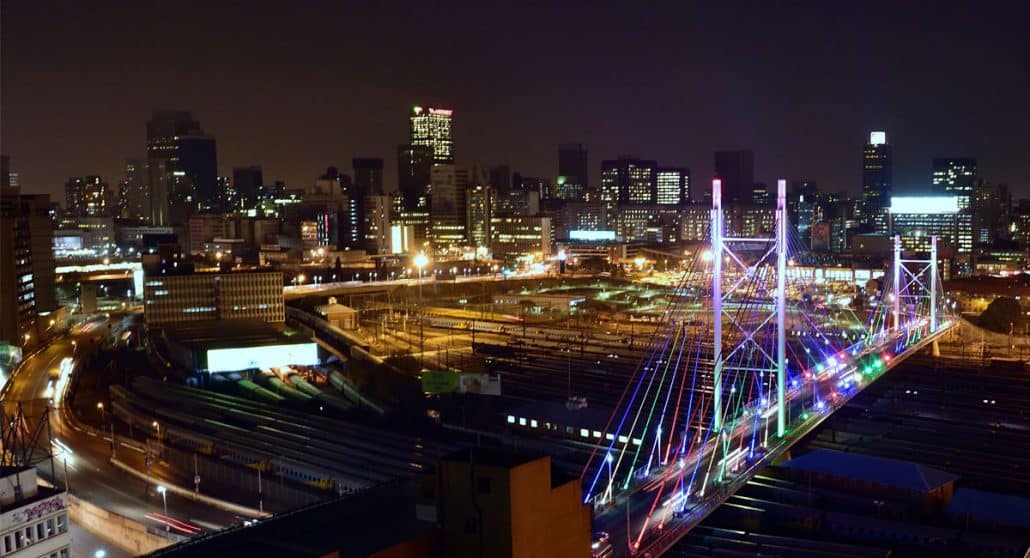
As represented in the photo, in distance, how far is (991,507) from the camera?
10117mm

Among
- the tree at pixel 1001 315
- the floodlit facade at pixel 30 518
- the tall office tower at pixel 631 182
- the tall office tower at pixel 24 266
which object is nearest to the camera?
the floodlit facade at pixel 30 518

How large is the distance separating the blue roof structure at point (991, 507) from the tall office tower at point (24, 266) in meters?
20.4

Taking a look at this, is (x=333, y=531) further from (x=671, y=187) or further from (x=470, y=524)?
(x=671, y=187)

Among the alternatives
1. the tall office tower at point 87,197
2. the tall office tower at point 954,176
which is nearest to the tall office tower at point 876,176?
the tall office tower at point 954,176

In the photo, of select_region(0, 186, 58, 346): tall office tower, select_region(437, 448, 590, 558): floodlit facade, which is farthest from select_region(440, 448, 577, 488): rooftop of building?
select_region(0, 186, 58, 346): tall office tower

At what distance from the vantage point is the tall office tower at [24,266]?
885 inches

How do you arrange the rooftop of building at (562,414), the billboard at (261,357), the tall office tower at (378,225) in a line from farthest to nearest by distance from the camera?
the tall office tower at (378,225), the billboard at (261,357), the rooftop of building at (562,414)

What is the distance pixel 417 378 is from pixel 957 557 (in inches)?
431

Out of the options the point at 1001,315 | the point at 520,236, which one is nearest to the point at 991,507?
the point at 1001,315

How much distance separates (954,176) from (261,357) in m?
62.3

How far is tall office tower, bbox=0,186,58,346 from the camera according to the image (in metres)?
22.5

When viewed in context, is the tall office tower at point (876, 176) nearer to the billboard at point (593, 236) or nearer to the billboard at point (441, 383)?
the billboard at point (593, 236)

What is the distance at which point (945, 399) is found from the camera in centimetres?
1666

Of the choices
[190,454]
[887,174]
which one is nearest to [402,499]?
[190,454]
